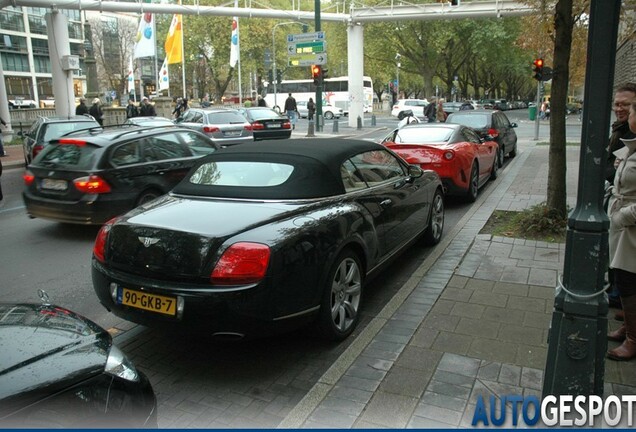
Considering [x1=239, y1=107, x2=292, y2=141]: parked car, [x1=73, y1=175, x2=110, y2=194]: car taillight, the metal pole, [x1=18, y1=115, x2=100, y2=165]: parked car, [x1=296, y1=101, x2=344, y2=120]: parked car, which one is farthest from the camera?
[x1=296, y1=101, x2=344, y2=120]: parked car

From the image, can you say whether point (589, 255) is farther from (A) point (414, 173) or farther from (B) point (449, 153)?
(B) point (449, 153)

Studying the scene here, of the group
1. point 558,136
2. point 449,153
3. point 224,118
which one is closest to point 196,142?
point 449,153

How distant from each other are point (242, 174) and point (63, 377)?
2.68 m

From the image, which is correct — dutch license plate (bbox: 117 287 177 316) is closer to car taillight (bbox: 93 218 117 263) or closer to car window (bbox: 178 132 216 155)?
car taillight (bbox: 93 218 117 263)

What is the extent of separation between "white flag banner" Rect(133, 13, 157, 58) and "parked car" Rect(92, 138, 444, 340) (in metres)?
27.7

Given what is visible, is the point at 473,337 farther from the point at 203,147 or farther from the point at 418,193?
the point at 203,147

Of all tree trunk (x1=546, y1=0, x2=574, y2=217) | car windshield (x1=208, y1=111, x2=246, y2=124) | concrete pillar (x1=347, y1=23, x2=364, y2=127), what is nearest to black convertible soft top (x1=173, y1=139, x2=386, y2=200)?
tree trunk (x1=546, y1=0, x2=574, y2=217)

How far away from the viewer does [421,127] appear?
415 inches

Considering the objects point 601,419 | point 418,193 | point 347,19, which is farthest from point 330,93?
point 601,419

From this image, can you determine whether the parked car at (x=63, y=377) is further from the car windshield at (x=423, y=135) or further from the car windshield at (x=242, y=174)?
the car windshield at (x=423, y=135)

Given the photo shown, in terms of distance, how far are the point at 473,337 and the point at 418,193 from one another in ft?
7.34

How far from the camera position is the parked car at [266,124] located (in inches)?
830

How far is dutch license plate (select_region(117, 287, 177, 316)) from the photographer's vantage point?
3584mm

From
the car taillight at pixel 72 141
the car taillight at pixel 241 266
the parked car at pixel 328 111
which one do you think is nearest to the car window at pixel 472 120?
the car taillight at pixel 72 141
